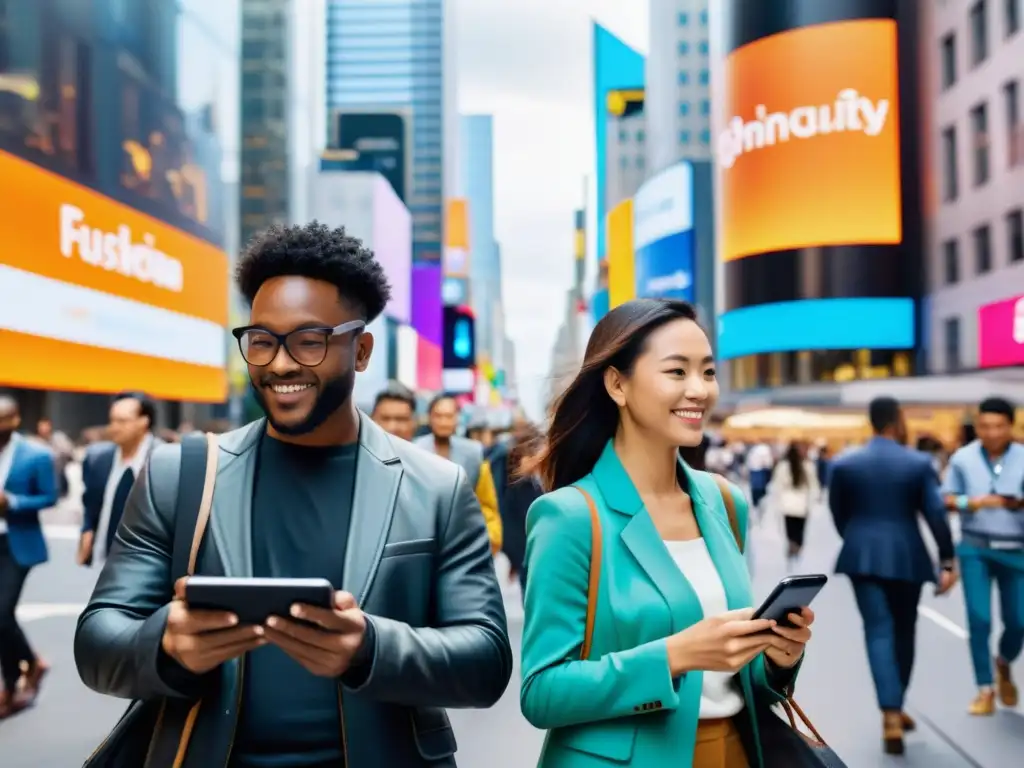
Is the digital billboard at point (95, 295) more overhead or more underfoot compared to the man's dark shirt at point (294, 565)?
more overhead

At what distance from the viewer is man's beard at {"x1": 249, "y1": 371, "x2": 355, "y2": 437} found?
2418 millimetres

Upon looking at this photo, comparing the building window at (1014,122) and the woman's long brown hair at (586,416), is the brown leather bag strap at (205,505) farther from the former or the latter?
the building window at (1014,122)

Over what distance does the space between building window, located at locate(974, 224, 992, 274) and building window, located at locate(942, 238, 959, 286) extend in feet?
6.36

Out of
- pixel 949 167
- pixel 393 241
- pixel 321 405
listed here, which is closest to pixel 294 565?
pixel 321 405

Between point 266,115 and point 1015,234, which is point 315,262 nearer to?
point 1015,234

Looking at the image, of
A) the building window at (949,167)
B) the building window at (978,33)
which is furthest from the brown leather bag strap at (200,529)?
the building window at (949,167)

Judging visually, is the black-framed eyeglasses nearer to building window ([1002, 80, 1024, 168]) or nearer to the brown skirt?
the brown skirt

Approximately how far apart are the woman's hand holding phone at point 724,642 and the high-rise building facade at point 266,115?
147 feet

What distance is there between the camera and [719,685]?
2.68 meters

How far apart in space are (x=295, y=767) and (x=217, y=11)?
3902cm

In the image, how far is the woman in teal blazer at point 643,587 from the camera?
98.4 inches

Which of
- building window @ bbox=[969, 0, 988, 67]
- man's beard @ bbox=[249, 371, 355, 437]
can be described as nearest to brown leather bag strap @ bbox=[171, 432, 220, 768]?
man's beard @ bbox=[249, 371, 355, 437]

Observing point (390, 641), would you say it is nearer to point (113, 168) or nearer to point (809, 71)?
point (113, 168)

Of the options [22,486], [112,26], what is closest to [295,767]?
[22,486]
